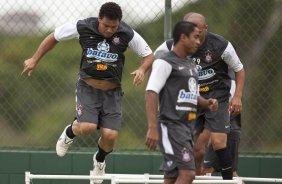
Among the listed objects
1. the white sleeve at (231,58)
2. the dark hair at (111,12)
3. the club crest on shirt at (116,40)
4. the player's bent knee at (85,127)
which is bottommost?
the player's bent knee at (85,127)

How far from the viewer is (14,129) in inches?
478

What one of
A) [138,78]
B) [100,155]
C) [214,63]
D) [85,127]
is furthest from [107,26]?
[100,155]

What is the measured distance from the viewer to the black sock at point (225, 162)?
407 inches

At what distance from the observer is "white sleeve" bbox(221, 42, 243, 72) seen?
403 inches

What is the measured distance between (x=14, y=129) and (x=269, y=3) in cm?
347

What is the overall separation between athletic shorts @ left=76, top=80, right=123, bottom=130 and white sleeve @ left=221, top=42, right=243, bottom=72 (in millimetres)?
1163

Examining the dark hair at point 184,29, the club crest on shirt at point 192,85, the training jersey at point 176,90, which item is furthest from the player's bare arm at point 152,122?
the dark hair at point 184,29

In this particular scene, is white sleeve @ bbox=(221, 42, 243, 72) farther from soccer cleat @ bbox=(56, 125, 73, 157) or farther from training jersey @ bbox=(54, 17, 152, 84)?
soccer cleat @ bbox=(56, 125, 73, 157)

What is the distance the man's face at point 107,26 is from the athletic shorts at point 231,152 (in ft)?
6.39

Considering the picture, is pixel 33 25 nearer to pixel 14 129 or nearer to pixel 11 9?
pixel 11 9

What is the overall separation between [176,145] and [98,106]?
171cm

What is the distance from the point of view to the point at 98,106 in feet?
33.9

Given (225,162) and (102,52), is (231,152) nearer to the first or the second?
(225,162)

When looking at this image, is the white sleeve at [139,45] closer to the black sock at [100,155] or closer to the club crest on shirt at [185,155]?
the black sock at [100,155]
